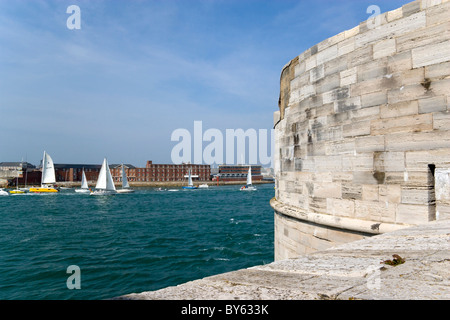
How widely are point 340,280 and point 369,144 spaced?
4.40 metres

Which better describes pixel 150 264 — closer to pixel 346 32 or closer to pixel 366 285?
pixel 346 32

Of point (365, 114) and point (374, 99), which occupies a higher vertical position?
point (374, 99)

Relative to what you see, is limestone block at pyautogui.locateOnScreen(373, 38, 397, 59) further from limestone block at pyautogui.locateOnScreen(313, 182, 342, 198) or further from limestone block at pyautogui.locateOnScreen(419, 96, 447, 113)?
limestone block at pyautogui.locateOnScreen(313, 182, 342, 198)

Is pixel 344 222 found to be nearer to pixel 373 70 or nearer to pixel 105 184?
pixel 373 70

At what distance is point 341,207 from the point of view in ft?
21.5

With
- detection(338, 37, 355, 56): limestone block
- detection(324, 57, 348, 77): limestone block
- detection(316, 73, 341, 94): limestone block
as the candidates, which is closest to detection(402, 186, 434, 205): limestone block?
detection(316, 73, 341, 94): limestone block

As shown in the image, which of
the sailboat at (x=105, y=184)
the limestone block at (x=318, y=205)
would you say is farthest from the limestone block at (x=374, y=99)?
the sailboat at (x=105, y=184)

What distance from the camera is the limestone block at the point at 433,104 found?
515cm

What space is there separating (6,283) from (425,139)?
54.0 feet

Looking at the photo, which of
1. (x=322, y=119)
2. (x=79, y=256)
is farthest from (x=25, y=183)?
(x=322, y=119)

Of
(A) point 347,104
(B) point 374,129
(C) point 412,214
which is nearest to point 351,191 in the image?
(C) point 412,214

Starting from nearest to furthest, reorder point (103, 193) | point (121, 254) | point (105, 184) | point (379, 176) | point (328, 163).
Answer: point (379, 176)
point (328, 163)
point (121, 254)
point (105, 184)
point (103, 193)

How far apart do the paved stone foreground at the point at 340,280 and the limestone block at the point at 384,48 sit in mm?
3894
